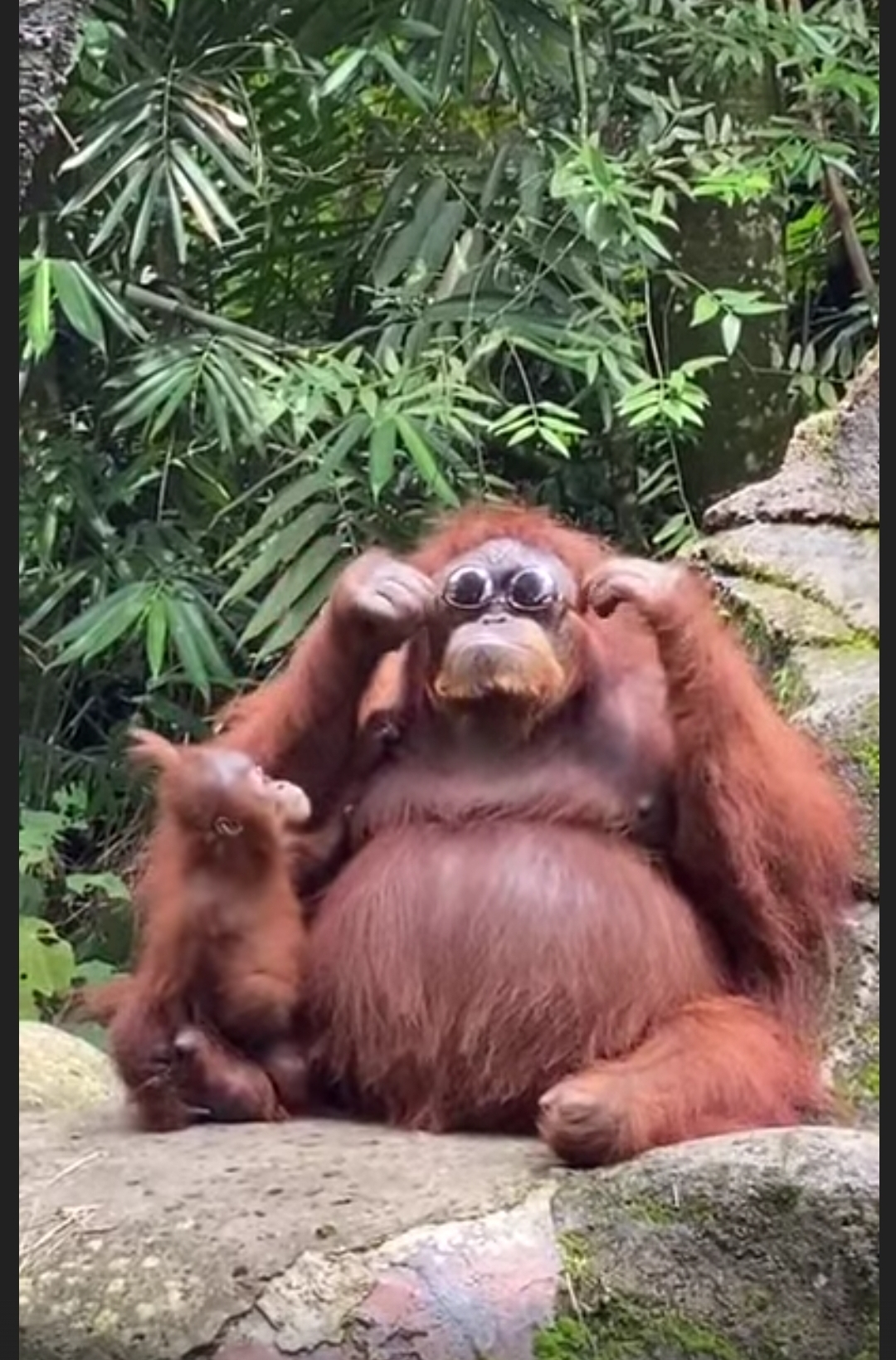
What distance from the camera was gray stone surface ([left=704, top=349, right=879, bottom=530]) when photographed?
2982 mm

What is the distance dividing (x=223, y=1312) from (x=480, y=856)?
636 millimetres

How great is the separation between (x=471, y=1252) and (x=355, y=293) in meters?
1.33

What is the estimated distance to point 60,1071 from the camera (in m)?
1.65

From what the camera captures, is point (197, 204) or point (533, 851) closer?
point (533, 851)

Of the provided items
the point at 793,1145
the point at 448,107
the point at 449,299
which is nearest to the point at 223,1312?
the point at 793,1145

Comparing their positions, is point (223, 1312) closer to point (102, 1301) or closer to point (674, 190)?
point (102, 1301)

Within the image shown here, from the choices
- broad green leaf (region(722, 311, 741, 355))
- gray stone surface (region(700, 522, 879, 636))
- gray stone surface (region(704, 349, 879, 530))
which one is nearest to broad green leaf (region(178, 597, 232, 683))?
gray stone surface (region(700, 522, 879, 636))

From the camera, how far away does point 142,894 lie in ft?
6.77

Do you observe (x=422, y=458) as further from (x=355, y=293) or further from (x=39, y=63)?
(x=39, y=63)

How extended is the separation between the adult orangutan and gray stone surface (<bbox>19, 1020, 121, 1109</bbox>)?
44 mm

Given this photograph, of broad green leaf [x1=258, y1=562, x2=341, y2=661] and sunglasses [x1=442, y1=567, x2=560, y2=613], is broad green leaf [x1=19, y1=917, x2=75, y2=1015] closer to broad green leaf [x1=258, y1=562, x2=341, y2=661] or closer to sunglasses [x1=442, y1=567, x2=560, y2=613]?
sunglasses [x1=442, y1=567, x2=560, y2=613]

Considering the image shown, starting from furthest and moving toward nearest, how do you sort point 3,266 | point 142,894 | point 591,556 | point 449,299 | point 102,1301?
point 449,299
point 591,556
point 142,894
point 102,1301
point 3,266

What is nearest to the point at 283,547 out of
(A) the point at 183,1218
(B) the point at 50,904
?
(A) the point at 183,1218

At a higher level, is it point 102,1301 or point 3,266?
point 3,266
